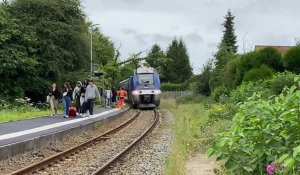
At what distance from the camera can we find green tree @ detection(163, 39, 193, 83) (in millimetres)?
102438

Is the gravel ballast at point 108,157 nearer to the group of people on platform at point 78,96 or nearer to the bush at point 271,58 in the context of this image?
the group of people on platform at point 78,96

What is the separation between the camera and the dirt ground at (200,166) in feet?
35.7

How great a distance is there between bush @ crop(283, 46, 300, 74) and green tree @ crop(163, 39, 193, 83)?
236 ft

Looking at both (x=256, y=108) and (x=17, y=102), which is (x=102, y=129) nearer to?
(x=17, y=102)

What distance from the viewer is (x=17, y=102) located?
3584 centimetres

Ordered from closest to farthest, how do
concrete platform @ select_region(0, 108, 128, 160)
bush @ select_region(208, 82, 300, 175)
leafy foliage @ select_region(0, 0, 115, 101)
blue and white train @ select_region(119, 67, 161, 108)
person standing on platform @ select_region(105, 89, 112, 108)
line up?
bush @ select_region(208, 82, 300, 175) < concrete platform @ select_region(0, 108, 128, 160) < leafy foliage @ select_region(0, 0, 115, 101) < person standing on platform @ select_region(105, 89, 112, 108) < blue and white train @ select_region(119, 67, 161, 108)

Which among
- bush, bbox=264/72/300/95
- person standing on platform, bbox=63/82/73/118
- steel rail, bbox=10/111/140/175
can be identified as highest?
bush, bbox=264/72/300/95

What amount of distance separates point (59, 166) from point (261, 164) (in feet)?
23.9

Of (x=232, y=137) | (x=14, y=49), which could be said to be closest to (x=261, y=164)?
(x=232, y=137)

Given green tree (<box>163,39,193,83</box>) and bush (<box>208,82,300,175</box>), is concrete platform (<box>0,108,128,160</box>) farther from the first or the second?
green tree (<box>163,39,193,83</box>)

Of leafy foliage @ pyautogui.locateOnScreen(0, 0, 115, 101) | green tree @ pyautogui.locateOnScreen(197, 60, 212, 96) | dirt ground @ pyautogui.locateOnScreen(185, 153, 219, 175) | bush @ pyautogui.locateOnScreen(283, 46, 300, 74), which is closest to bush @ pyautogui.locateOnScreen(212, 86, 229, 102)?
bush @ pyautogui.locateOnScreen(283, 46, 300, 74)

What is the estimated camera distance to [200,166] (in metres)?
11.9

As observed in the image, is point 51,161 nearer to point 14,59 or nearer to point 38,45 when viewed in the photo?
point 14,59

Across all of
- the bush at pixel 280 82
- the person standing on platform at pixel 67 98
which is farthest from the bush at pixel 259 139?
the person standing on platform at pixel 67 98
